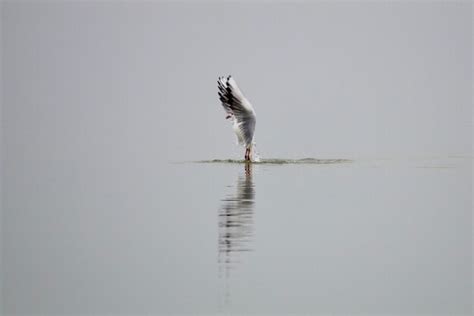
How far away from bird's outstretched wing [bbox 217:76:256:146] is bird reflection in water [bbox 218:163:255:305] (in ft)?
17.1

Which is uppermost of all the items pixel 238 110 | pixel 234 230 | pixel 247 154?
pixel 238 110

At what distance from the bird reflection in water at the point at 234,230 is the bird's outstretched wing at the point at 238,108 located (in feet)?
17.1

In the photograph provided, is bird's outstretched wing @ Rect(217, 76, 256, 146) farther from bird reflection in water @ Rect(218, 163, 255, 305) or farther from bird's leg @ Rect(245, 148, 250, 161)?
bird reflection in water @ Rect(218, 163, 255, 305)

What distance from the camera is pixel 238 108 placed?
2198 cm

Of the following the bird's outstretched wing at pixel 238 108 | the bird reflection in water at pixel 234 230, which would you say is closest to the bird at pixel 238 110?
the bird's outstretched wing at pixel 238 108

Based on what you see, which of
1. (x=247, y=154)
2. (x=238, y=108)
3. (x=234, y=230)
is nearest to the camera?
(x=234, y=230)

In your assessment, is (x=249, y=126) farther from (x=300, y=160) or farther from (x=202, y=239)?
(x=202, y=239)

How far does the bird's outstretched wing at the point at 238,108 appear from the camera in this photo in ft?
71.7

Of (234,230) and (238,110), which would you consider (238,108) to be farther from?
(234,230)

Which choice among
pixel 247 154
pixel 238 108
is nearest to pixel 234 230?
pixel 238 108

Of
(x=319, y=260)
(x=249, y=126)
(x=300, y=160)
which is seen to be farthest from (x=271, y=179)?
(x=319, y=260)

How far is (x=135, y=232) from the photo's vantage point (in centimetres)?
1248

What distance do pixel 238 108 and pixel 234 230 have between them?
10.1 metres

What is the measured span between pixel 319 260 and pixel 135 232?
3077mm
